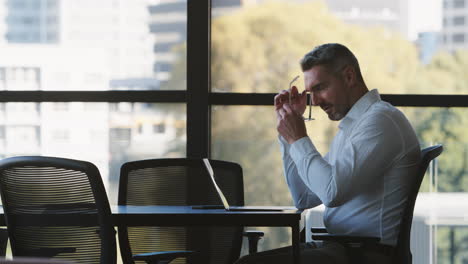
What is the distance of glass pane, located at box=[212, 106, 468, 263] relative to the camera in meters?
4.74

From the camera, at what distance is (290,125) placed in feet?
10.3

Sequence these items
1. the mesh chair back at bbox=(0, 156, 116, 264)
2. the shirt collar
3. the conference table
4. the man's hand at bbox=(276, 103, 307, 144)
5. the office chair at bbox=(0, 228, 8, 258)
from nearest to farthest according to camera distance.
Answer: the mesh chair back at bbox=(0, 156, 116, 264)
the conference table
the man's hand at bbox=(276, 103, 307, 144)
the shirt collar
the office chair at bbox=(0, 228, 8, 258)

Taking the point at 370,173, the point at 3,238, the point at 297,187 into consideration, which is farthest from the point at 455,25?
the point at 3,238

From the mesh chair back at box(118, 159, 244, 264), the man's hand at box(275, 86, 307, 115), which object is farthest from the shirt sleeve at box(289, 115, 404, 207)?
the mesh chair back at box(118, 159, 244, 264)

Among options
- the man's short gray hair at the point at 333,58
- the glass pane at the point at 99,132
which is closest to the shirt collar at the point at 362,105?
the man's short gray hair at the point at 333,58

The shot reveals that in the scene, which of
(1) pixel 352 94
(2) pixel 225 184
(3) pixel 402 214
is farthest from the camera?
(2) pixel 225 184

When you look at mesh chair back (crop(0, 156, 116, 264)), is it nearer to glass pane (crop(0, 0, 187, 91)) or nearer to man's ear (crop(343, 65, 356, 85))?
man's ear (crop(343, 65, 356, 85))

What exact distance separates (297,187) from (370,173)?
655 millimetres

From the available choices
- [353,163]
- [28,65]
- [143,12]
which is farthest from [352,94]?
[28,65]

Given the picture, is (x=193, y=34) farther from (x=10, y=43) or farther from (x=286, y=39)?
(x=10, y=43)

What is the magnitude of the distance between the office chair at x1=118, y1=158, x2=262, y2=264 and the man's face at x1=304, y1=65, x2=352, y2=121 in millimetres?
774

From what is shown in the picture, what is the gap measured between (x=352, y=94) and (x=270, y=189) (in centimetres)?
166

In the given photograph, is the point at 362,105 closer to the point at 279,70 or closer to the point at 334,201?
the point at 334,201

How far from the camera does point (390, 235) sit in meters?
2.96
